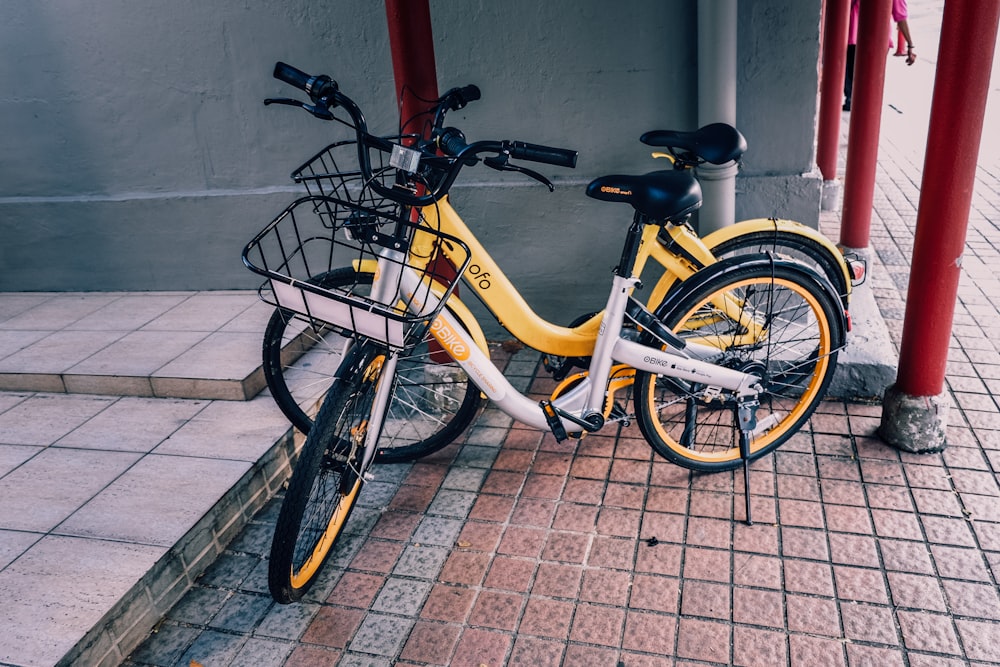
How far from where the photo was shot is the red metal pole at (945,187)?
2.88 meters

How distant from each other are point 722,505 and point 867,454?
0.75 m

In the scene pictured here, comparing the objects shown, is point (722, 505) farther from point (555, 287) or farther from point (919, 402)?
point (555, 287)

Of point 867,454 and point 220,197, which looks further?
point 220,197

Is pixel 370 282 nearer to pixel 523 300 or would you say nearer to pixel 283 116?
pixel 523 300

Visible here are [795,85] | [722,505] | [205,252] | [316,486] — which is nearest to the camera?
[316,486]

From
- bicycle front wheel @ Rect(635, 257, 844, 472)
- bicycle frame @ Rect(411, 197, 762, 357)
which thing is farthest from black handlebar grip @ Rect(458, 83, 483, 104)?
bicycle front wheel @ Rect(635, 257, 844, 472)

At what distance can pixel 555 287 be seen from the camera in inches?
185

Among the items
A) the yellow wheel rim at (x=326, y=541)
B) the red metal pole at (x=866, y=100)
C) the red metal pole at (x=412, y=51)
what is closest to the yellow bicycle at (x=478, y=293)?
the red metal pole at (x=412, y=51)

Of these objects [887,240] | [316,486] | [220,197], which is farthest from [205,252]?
[887,240]

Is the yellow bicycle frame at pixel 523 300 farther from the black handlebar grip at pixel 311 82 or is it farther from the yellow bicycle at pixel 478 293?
the black handlebar grip at pixel 311 82

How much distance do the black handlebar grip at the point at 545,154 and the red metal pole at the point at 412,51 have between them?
898 millimetres

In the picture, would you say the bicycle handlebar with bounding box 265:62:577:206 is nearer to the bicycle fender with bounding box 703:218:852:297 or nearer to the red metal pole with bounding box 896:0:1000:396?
the bicycle fender with bounding box 703:218:852:297

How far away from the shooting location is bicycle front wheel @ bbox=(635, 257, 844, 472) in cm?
316

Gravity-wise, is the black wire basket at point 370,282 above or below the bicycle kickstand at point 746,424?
above
